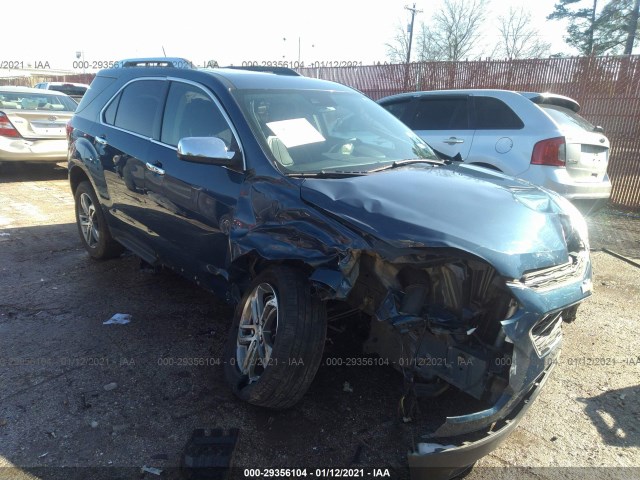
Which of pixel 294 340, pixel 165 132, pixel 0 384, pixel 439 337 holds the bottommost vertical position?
pixel 0 384

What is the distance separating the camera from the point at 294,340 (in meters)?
2.41

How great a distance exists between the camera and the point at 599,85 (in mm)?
9023

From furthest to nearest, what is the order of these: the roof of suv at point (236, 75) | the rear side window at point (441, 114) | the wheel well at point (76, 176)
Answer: the rear side window at point (441, 114) < the wheel well at point (76, 176) < the roof of suv at point (236, 75)

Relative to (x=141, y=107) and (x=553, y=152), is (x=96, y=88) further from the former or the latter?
(x=553, y=152)

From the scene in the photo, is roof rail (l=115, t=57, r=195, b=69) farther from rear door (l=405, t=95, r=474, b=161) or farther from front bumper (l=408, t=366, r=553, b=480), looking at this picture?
front bumper (l=408, t=366, r=553, b=480)

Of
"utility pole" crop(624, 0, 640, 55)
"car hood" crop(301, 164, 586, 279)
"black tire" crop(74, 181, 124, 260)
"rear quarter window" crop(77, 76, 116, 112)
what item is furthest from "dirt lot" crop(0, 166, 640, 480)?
"utility pole" crop(624, 0, 640, 55)

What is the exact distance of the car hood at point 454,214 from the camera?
2.12m

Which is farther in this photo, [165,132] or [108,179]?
[108,179]

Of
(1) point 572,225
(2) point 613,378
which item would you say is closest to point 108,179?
(1) point 572,225

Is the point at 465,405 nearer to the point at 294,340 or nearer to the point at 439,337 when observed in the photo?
the point at 439,337

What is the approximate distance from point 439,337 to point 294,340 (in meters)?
0.71

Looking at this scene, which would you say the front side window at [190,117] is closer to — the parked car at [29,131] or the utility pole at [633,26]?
the parked car at [29,131]

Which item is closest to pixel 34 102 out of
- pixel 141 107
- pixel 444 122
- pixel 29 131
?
pixel 29 131

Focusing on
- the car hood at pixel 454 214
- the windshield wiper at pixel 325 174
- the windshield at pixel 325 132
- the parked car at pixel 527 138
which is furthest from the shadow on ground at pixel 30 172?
the car hood at pixel 454 214
